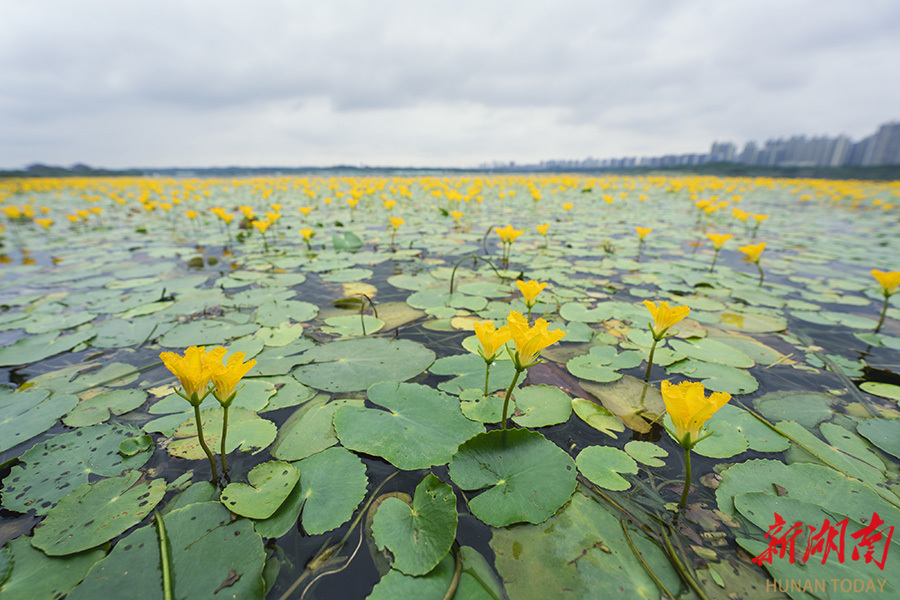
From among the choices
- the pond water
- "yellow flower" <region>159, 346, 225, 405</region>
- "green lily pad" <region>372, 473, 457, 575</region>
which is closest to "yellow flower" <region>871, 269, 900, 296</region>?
the pond water

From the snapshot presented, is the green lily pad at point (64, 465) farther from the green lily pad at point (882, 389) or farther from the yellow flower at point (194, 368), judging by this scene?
the green lily pad at point (882, 389)

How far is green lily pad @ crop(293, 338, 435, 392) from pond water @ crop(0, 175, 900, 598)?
21 millimetres

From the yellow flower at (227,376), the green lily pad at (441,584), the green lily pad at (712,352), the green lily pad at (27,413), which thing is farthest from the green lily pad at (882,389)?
the green lily pad at (27,413)

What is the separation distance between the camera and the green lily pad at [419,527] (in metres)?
1.06

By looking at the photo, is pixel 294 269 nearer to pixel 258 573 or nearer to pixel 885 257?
pixel 258 573

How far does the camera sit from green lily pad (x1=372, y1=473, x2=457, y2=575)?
3.48ft

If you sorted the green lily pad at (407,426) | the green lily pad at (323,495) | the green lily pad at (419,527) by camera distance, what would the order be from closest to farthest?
1. the green lily pad at (419,527)
2. the green lily pad at (323,495)
3. the green lily pad at (407,426)

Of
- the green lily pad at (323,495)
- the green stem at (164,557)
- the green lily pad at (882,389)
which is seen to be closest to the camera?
the green stem at (164,557)

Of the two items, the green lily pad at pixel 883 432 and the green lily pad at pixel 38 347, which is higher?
the green lily pad at pixel 38 347

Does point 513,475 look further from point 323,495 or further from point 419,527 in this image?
point 323,495

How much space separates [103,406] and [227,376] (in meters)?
1.26

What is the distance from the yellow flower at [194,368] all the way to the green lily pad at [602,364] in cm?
192

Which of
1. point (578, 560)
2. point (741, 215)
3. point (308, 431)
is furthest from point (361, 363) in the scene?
point (741, 215)

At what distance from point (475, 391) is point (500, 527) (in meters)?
0.78
